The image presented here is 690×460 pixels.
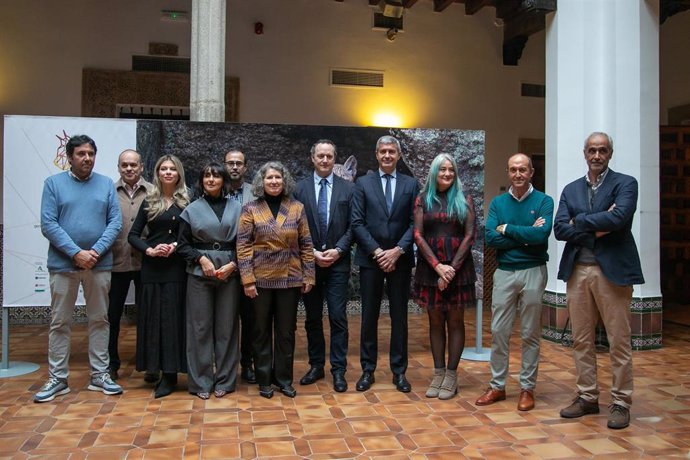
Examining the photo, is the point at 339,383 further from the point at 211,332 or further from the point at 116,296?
the point at 116,296

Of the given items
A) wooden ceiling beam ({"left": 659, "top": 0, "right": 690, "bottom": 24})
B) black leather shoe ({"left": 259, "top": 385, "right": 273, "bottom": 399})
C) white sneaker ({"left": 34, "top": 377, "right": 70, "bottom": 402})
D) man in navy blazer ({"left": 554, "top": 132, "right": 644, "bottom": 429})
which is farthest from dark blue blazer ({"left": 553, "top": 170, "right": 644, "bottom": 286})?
wooden ceiling beam ({"left": 659, "top": 0, "right": 690, "bottom": 24})

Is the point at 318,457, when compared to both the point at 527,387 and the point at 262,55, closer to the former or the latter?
the point at 527,387

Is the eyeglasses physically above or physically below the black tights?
above

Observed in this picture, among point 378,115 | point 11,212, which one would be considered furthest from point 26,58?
point 378,115

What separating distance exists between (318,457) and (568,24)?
5.41 meters

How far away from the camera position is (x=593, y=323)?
165 inches

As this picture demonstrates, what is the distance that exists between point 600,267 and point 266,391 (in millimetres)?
2514

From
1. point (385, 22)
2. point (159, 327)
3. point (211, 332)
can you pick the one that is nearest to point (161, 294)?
point (159, 327)

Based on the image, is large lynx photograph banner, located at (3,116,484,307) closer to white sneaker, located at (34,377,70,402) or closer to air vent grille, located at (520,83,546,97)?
white sneaker, located at (34,377,70,402)

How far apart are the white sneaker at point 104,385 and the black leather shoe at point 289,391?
1227 millimetres

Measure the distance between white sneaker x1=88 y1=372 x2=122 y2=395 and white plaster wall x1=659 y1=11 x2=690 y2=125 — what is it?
9214 mm

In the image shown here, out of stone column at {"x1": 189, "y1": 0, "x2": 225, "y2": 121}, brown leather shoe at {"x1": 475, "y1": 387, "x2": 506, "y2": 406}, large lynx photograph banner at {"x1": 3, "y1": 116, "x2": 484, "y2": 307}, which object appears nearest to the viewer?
brown leather shoe at {"x1": 475, "y1": 387, "x2": 506, "y2": 406}

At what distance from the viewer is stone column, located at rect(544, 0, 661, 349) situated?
637 cm

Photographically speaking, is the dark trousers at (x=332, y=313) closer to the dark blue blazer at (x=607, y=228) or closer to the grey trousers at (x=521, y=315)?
the grey trousers at (x=521, y=315)
